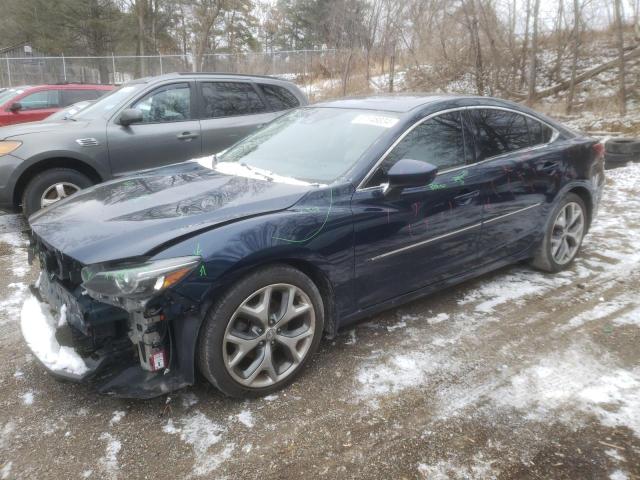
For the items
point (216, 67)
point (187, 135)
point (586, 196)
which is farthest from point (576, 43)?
point (216, 67)

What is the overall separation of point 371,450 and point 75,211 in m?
2.08

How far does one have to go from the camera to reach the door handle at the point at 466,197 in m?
3.40

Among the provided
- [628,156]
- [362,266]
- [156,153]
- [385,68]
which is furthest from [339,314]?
[385,68]

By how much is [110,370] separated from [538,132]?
369cm

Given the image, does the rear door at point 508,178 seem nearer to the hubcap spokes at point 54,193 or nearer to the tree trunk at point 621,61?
the hubcap spokes at point 54,193

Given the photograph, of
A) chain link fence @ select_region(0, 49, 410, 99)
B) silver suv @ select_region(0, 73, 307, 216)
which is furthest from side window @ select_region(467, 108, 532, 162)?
chain link fence @ select_region(0, 49, 410, 99)

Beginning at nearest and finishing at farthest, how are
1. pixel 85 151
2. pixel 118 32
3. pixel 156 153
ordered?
1. pixel 85 151
2. pixel 156 153
3. pixel 118 32

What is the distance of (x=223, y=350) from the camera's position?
2482 millimetres

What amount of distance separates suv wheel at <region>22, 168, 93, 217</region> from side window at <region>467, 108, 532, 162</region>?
419 cm

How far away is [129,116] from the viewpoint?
18.1 ft

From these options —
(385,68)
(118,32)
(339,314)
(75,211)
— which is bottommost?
(339,314)

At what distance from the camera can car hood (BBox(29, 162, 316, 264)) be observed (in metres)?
2.36

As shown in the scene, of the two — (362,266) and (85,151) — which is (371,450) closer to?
(362,266)

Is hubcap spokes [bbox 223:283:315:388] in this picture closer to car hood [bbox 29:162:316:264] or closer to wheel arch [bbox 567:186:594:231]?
car hood [bbox 29:162:316:264]
